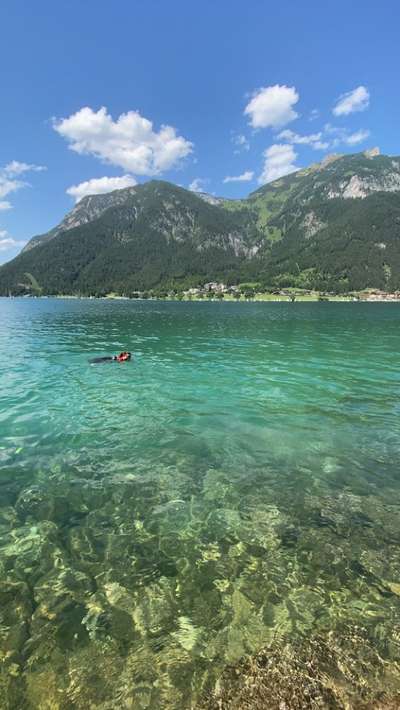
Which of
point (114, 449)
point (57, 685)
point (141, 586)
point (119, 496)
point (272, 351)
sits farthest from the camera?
point (272, 351)

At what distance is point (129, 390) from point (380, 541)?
20.1 metres

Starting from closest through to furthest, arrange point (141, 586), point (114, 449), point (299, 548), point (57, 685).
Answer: point (57, 685), point (141, 586), point (299, 548), point (114, 449)

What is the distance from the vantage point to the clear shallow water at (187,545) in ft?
21.6

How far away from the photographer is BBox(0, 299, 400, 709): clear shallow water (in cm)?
657

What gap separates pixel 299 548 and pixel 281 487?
3.26 m

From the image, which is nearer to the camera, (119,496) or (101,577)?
(101,577)

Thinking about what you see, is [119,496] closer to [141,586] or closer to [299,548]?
[141,586]

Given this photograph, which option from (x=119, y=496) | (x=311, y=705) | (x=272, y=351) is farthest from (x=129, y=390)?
(x=272, y=351)

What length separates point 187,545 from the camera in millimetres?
9914

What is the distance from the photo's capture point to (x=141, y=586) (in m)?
8.41

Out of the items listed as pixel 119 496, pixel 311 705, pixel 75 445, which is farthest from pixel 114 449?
pixel 311 705

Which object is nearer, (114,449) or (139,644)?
(139,644)

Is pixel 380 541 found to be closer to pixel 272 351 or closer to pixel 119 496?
A: pixel 119 496

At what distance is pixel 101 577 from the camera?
28.5 feet
